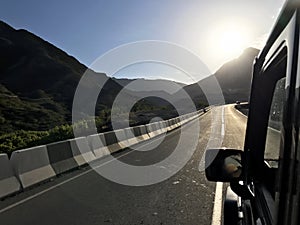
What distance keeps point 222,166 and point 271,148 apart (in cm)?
41

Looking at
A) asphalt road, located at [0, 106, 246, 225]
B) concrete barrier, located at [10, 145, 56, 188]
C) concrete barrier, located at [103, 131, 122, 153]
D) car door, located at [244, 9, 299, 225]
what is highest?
car door, located at [244, 9, 299, 225]

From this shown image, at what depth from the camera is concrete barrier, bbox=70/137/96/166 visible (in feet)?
35.7

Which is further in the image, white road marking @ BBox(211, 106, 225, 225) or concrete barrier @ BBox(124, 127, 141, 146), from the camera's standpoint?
concrete barrier @ BBox(124, 127, 141, 146)

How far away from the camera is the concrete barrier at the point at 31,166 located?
7.79 m

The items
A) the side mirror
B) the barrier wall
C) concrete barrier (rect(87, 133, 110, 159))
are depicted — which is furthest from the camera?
concrete barrier (rect(87, 133, 110, 159))

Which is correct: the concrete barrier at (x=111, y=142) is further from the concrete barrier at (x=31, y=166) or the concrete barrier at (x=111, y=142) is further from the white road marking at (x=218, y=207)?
the white road marking at (x=218, y=207)

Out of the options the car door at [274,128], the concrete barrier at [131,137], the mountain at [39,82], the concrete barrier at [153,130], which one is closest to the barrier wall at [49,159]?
the concrete barrier at [131,137]

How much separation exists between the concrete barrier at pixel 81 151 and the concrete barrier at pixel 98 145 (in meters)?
0.31

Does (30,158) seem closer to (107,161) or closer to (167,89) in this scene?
(107,161)

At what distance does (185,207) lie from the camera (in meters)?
6.23

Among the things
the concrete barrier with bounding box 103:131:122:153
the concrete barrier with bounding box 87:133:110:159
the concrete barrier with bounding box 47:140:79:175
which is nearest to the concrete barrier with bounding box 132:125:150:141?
the concrete barrier with bounding box 103:131:122:153

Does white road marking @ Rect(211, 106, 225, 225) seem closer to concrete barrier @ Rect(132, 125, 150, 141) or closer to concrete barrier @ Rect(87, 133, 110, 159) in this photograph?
concrete barrier @ Rect(87, 133, 110, 159)

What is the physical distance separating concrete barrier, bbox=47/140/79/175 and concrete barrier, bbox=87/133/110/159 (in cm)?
169

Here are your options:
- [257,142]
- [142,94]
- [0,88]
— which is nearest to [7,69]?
[0,88]
